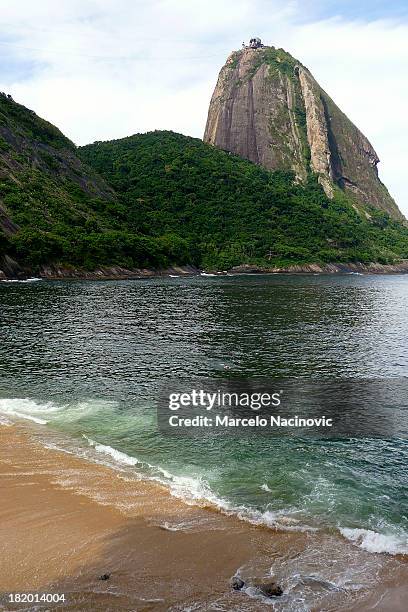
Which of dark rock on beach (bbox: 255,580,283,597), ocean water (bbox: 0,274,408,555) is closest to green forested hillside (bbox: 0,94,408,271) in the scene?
ocean water (bbox: 0,274,408,555)

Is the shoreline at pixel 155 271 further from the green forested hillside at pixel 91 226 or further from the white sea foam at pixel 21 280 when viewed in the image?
the green forested hillside at pixel 91 226

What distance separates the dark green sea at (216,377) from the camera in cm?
1536

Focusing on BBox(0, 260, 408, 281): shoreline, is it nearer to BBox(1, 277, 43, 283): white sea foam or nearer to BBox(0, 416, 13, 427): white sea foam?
BBox(1, 277, 43, 283): white sea foam

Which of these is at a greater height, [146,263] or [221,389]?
[146,263]

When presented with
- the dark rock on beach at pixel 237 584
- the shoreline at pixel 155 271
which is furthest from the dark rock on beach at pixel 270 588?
the shoreline at pixel 155 271

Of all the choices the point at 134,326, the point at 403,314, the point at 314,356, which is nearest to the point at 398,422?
the point at 314,356

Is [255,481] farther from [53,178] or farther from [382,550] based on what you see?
[53,178]

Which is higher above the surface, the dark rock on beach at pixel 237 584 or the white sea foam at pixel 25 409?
the white sea foam at pixel 25 409

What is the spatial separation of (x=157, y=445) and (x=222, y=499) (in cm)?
558

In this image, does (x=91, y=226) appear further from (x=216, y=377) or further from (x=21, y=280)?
(x=216, y=377)

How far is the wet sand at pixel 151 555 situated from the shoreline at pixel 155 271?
9699cm

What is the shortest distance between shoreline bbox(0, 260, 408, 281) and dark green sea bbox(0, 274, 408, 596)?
41.7 meters

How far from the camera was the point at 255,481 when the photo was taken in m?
16.8

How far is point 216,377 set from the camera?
3133 centimetres
